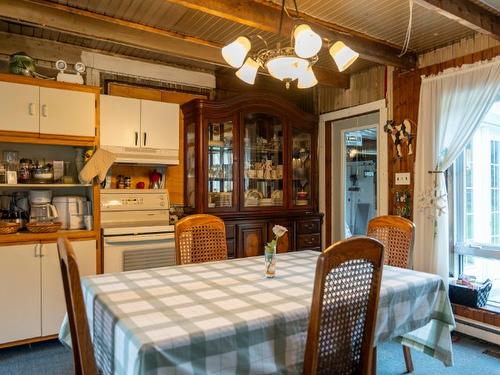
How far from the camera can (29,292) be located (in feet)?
9.05

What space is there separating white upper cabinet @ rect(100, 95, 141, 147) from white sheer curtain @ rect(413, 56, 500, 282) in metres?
2.54

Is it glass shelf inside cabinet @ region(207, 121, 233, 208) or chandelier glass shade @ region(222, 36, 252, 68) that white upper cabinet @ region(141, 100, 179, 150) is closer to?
glass shelf inside cabinet @ region(207, 121, 233, 208)

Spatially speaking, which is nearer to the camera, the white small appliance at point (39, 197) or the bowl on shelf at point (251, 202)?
the white small appliance at point (39, 197)

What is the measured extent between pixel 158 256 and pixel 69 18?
198 cm

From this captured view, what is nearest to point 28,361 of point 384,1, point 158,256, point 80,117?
point 158,256

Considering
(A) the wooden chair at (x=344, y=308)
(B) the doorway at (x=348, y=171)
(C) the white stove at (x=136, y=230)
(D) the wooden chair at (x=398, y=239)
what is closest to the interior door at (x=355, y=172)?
(B) the doorway at (x=348, y=171)

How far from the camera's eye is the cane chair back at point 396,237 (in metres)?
2.37

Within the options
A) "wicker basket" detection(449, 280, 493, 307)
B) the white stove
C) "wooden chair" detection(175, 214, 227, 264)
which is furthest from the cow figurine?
the white stove

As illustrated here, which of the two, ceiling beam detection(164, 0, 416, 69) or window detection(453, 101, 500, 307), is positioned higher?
ceiling beam detection(164, 0, 416, 69)

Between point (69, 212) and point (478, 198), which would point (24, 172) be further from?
point (478, 198)

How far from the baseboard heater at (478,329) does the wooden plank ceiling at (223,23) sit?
2238mm

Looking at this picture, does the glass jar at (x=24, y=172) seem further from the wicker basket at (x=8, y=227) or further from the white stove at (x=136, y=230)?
the white stove at (x=136, y=230)

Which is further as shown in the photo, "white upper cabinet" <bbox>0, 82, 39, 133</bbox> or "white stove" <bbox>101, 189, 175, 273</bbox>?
"white stove" <bbox>101, 189, 175, 273</bbox>

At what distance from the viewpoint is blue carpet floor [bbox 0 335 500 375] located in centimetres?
243
